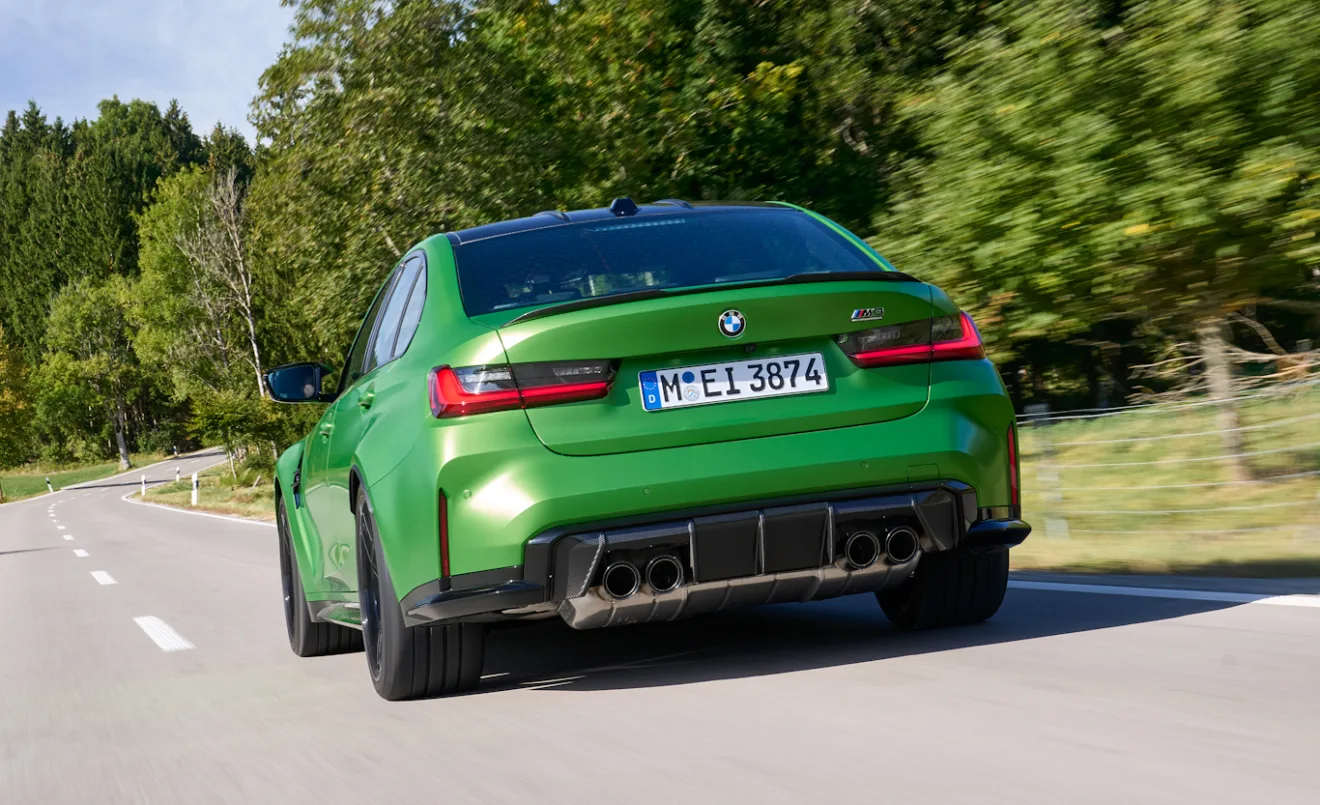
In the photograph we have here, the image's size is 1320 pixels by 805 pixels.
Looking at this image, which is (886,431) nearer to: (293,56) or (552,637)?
(552,637)

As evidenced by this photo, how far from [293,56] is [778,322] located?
1931 cm

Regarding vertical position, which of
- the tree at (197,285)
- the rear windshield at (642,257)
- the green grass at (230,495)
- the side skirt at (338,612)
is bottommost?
the green grass at (230,495)

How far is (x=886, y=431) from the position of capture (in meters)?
4.43

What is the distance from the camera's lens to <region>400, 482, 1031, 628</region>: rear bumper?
4.23 metres

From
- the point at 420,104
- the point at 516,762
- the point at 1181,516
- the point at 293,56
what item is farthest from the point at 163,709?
the point at 293,56

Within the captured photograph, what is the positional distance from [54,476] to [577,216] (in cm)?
9413

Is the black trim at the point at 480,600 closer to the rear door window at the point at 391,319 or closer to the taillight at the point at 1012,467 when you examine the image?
the rear door window at the point at 391,319

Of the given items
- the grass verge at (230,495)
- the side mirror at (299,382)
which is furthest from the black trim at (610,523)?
the grass verge at (230,495)

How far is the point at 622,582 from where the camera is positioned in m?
4.29

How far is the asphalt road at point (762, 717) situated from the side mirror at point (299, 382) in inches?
46.8

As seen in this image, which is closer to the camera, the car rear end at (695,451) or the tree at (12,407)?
the car rear end at (695,451)

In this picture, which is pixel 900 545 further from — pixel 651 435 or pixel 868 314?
pixel 651 435

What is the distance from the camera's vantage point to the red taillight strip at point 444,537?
14.0 ft

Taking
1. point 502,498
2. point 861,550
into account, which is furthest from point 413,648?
point 861,550
